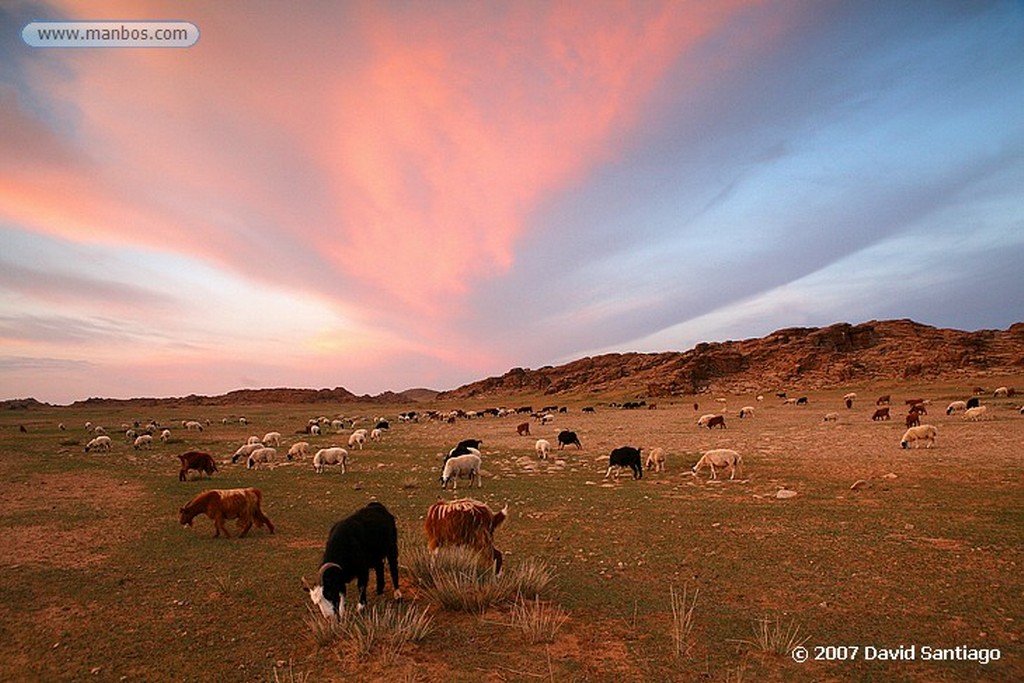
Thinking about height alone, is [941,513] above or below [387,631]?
below

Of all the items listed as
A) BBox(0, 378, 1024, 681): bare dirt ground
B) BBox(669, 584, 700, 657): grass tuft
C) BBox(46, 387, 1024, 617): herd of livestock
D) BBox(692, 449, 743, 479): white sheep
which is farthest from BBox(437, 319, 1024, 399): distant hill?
BBox(669, 584, 700, 657): grass tuft

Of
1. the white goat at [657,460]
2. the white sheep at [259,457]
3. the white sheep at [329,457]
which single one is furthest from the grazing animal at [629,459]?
the white sheep at [259,457]

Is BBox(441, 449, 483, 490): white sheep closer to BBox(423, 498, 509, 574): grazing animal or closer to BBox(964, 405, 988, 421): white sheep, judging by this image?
BBox(423, 498, 509, 574): grazing animal

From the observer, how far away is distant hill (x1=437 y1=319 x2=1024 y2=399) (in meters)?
79.9

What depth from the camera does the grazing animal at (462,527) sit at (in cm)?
871

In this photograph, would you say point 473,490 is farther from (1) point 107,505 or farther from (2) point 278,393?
(2) point 278,393

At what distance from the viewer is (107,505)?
15.3 m

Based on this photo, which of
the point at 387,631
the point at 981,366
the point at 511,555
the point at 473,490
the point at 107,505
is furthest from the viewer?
the point at 981,366

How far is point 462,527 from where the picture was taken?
348 inches

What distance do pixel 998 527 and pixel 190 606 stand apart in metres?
16.0

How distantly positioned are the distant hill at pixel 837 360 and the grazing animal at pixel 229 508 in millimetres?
82702

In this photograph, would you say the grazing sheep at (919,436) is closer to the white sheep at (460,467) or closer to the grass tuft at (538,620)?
the white sheep at (460,467)

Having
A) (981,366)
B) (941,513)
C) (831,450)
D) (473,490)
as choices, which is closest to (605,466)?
(473,490)

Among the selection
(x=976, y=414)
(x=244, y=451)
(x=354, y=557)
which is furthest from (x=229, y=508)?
(x=976, y=414)
